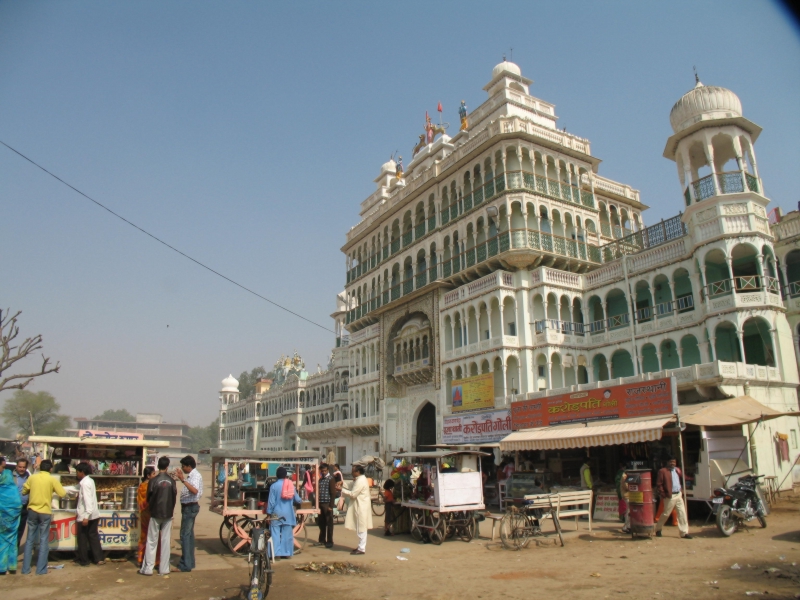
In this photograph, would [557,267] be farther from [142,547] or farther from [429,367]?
[142,547]

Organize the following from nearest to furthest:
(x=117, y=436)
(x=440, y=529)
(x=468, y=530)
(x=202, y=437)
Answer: (x=440, y=529), (x=468, y=530), (x=117, y=436), (x=202, y=437)

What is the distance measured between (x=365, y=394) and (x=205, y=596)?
102 feet

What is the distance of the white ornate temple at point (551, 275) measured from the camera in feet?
69.1

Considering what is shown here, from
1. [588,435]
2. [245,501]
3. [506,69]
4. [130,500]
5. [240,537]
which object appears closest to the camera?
[130,500]

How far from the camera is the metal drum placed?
1072 cm

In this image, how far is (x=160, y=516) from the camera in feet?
30.2

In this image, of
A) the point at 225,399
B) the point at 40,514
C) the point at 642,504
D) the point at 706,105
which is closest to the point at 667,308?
the point at 706,105

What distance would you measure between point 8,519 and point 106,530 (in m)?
1.60

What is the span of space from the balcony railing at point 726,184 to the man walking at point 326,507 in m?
17.7

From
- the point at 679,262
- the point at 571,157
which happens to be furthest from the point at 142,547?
the point at 571,157

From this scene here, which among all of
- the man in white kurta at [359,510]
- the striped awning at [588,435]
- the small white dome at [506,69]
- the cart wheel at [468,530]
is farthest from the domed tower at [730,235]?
the man in white kurta at [359,510]

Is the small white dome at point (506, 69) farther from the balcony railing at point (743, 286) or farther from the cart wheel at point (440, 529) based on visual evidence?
the cart wheel at point (440, 529)

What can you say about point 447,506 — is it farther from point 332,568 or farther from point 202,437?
point 202,437

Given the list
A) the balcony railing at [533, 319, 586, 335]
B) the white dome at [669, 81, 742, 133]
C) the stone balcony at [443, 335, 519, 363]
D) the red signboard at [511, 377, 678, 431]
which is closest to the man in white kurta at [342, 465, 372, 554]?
the red signboard at [511, 377, 678, 431]
